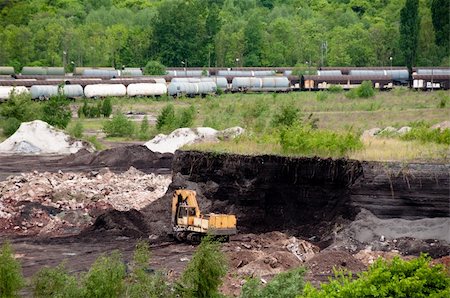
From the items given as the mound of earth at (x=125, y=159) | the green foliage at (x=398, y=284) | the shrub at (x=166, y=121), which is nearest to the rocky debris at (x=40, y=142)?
the mound of earth at (x=125, y=159)

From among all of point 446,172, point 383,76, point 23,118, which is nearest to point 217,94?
point 383,76

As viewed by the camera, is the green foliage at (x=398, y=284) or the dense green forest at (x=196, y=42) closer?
the green foliage at (x=398, y=284)

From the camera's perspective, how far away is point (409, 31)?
125 metres

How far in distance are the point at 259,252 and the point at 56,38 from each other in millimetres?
112836

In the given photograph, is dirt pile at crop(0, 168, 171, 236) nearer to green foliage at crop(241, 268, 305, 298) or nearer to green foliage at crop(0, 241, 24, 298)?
green foliage at crop(0, 241, 24, 298)

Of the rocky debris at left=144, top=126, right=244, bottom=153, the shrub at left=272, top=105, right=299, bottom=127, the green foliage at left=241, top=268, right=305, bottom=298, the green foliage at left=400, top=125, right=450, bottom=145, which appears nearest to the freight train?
the rocky debris at left=144, top=126, right=244, bottom=153

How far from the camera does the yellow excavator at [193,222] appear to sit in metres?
37.5

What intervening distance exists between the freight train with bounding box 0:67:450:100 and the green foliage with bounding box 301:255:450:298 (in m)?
80.9

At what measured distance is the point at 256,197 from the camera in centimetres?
4297

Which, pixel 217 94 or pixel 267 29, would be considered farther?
pixel 267 29

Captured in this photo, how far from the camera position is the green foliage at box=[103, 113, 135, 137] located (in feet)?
256

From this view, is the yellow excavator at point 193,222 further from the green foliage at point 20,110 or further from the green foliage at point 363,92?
the green foliage at point 363,92

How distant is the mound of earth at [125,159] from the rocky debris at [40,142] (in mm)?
4544

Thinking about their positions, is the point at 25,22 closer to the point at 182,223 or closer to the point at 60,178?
the point at 60,178
